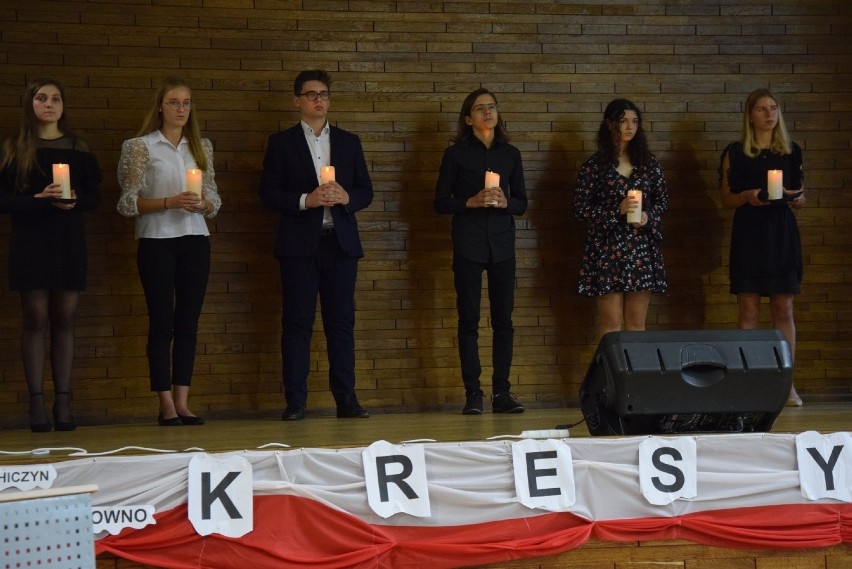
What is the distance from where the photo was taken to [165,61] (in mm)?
5305

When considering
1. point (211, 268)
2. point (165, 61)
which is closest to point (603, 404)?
point (211, 268)

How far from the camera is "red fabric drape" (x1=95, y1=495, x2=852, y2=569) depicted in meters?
3.08

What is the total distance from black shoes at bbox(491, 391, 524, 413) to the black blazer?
0.94 meters

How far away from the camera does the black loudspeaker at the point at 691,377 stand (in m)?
3.40

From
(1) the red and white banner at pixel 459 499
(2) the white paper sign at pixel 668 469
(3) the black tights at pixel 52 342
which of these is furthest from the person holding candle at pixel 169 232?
(2) the white paper sign at pixel 668 469

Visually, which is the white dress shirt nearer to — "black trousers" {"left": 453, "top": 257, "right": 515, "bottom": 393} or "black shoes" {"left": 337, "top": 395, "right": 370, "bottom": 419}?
"black shoes" {"left": 337, "top": 395, "right": 370, "bottom": 419}

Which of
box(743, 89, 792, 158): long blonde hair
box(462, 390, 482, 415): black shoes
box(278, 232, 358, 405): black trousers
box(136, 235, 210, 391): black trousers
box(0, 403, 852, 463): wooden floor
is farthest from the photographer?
box(743, 89, 792, 158): long blonde hair

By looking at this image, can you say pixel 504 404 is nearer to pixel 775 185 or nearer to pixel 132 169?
pixel 775 185

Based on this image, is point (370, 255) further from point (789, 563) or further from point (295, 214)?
point (789, 563)

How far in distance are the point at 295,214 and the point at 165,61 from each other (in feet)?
3.80

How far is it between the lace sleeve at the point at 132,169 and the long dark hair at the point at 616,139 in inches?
87.6

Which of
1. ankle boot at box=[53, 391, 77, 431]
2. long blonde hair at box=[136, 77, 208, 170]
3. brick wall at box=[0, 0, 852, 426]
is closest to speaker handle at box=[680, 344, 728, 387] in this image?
brick wall at box=[0, 0, 852, 426]

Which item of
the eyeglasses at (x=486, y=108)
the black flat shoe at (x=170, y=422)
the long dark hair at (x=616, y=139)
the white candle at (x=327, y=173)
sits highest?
the eyeglasses at (x=486, y=108)

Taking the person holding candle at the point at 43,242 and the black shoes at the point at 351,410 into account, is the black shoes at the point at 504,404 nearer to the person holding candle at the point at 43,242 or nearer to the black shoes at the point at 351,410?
the black shoes at the point at 351,410
